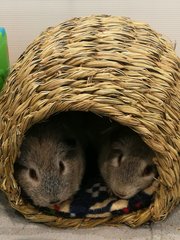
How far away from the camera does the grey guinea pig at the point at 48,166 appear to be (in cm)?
152

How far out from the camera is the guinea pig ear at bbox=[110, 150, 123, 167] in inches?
62.7

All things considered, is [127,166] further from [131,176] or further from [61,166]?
[61,166]

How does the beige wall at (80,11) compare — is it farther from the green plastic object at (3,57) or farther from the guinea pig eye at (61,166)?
the guinea pig eye at (61,166)

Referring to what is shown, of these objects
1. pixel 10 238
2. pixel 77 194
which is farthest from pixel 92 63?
pixel 10 238

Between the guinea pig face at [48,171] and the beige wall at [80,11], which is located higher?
the beige wall at [80,11]

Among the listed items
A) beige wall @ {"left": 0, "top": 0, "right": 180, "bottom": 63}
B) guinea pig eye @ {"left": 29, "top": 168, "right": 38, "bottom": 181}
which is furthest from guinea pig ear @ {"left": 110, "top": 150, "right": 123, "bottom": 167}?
beige wall @ {"left": 0, "top": 0, "right": 180, "bottom": 63}

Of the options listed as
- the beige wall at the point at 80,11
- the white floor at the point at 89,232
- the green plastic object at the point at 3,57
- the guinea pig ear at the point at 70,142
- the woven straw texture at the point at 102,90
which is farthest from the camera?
the beige wall at the point at 80,11

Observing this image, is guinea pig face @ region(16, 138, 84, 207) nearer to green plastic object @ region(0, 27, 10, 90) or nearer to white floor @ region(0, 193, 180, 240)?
white floor @ region(0, 193, 180, 240)

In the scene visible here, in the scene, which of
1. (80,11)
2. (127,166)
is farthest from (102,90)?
(80,11)

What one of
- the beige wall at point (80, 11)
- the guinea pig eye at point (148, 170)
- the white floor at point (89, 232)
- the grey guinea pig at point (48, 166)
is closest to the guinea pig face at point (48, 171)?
the grey guinea pig at point (48, 166)

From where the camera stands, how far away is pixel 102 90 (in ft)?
4.42

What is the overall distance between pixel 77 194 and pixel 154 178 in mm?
313

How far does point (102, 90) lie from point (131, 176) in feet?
1.22

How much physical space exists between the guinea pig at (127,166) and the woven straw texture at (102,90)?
0.26 ft
